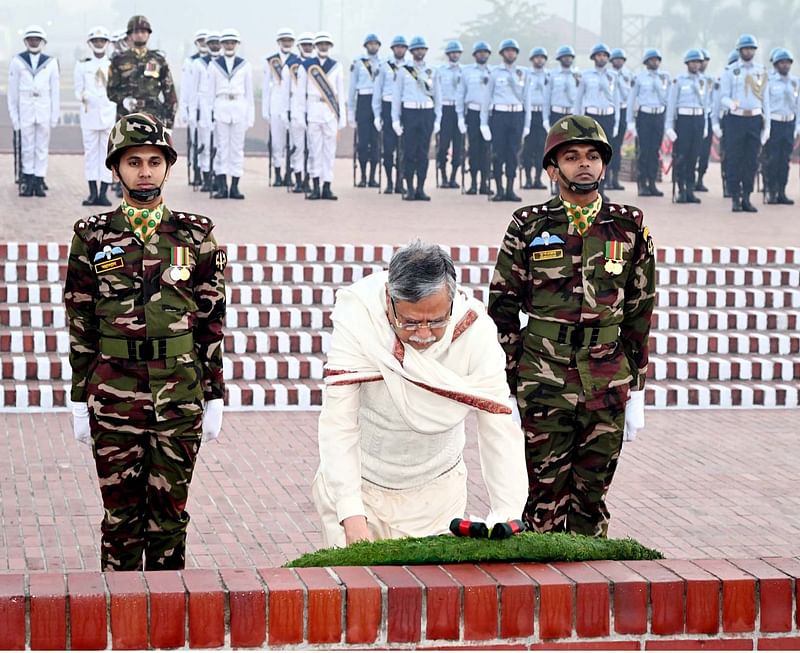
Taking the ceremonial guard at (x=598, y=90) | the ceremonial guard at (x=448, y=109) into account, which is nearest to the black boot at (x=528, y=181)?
the ceremonial guard at (x=448, y=109)

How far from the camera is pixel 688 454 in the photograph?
8.91 meters

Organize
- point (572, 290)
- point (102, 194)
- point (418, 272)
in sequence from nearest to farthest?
point (418, 272) → point (572, 290) → point (102, 194)

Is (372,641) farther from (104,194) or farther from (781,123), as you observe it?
(781,123)

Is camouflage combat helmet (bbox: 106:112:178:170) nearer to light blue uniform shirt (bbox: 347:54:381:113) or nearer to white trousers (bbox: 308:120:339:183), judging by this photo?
white trousers (bbox: 308:120:339:183)

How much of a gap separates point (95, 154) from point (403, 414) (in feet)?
44.4

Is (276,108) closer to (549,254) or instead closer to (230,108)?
(230,108)

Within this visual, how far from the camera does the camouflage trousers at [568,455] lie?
5457mm

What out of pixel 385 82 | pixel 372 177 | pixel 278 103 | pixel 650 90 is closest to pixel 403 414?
pixel 385 82

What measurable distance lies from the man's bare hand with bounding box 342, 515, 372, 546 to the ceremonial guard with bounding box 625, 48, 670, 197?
16.9 metres

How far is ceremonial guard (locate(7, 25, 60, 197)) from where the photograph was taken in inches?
709

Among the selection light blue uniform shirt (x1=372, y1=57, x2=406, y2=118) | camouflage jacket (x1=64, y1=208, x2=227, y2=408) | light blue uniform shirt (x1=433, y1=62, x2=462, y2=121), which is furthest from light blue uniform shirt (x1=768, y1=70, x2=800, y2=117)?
camouflage jacket (x1=64, y1=208, x2=227, y2=408)

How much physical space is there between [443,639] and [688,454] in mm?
5646

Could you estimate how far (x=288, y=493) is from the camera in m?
7.69

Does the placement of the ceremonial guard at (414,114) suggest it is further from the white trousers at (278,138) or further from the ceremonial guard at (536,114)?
the white trousers at (278,138)
